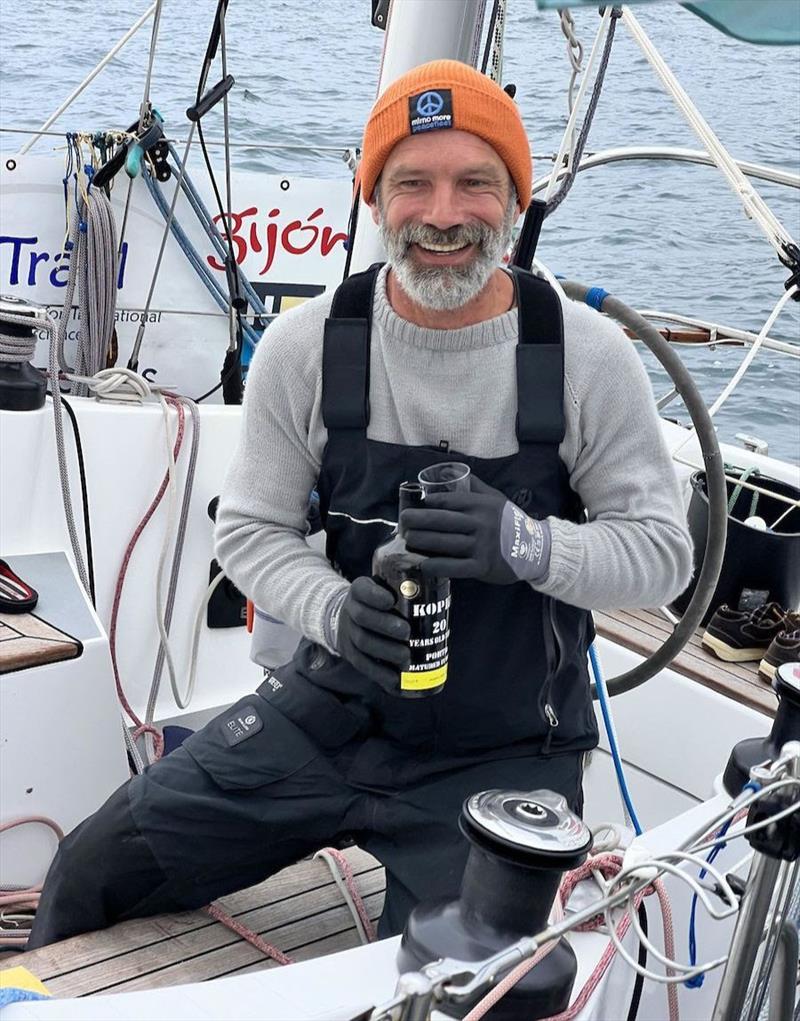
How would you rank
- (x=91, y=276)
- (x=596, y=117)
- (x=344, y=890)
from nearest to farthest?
(x=344, y=890)
(x=91, y=276)
(x=596, y=117)

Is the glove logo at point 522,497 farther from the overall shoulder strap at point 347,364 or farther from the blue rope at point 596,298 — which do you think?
the blue rope at point 596,298

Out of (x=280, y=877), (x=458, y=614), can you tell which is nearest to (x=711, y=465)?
(x=458, y=614)

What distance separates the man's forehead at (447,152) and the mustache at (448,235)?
3.8 inches

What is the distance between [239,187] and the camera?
4141 mm

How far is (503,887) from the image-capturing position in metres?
1.40

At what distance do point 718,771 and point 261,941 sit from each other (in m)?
1.34

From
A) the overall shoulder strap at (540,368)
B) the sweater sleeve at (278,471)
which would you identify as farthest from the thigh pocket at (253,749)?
the overall shoulder strap at (540,368)

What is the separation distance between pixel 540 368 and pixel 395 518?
1.13ft

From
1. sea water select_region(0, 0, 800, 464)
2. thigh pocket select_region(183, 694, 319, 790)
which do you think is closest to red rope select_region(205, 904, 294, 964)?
thigh pocket select_region(183, 694, 319, 790)

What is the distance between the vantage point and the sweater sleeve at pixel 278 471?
230cm

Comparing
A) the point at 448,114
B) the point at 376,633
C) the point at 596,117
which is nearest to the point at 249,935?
the point at 376,633

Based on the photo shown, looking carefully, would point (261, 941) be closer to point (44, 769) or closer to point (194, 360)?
point (44, 769)

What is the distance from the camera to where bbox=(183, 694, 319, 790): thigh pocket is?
7.51ft

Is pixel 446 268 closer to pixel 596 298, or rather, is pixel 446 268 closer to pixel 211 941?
pixel 596 298
